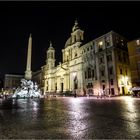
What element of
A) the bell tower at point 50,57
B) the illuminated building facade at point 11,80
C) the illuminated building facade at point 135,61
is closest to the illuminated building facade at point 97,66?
the illuminated building facade at point 135,61

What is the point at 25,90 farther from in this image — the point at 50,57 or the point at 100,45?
the point at 50,57

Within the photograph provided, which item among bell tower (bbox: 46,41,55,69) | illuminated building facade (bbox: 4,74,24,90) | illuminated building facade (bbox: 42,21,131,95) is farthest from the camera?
illuminated building facade (bbox: 4,74,24,90)

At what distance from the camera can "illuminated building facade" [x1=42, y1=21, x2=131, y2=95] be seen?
4612 centimetres

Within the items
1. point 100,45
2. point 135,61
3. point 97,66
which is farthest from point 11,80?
point 135,61

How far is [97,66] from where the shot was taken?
173 feet

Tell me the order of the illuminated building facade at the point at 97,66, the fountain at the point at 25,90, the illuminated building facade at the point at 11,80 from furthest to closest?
the illuminated building facade at the point at 11,80
the illuminated building facade at the point at 97,66
the fountain at the point at 25,90

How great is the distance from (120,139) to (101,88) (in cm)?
4657

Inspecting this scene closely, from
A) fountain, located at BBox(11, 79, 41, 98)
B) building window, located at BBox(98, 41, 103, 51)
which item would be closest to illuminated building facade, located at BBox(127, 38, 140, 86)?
building window, located at BBox(98, 41, 103, 51)

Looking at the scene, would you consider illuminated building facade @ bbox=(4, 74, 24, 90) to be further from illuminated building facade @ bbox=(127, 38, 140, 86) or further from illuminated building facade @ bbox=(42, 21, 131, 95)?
illuminated building facade @ bbox=(127, 38, 140, 86)

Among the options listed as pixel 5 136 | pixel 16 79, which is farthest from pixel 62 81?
pixel 5 136

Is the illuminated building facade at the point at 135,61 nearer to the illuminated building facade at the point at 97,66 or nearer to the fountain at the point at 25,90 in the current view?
the illuminated building facade at the point at 97,66

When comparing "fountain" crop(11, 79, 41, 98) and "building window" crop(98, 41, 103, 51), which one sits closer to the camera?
"fountain" crop(11, 79, 41, 98)

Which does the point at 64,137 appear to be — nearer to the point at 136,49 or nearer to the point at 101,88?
the point at 136,49

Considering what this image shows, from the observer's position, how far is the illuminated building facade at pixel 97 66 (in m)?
46.1
